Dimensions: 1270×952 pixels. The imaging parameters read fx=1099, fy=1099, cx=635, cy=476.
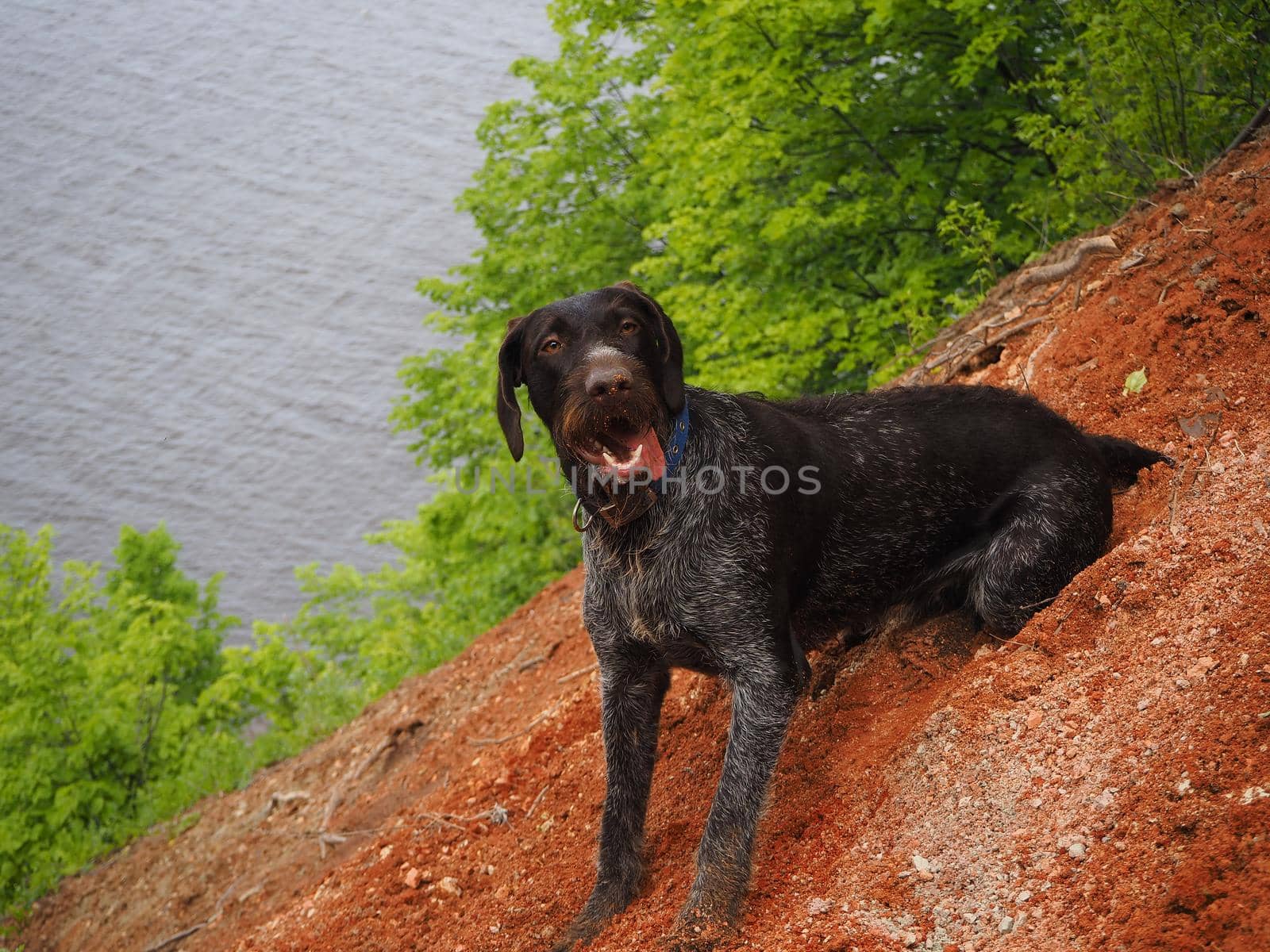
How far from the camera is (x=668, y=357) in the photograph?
4414mm

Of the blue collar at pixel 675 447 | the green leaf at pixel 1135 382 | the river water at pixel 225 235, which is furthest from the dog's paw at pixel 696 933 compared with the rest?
the river water at pixel 225 235

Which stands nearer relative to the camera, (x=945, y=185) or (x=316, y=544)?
(x=945, y=185)

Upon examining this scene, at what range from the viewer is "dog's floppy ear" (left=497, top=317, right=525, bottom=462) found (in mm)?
4477

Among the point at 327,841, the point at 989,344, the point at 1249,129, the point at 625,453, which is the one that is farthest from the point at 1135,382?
the point at 327,841

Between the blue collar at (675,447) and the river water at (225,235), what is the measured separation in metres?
28.4

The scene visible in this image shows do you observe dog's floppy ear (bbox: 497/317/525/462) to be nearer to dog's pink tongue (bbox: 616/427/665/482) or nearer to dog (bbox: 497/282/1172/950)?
dog (bbox: 497/282/1172/950)

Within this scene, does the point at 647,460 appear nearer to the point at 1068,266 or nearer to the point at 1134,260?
the point at 1134,260

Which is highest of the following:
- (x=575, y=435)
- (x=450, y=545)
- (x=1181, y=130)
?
(x=1181, y=130)

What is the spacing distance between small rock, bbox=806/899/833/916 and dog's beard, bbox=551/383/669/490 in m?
1.66

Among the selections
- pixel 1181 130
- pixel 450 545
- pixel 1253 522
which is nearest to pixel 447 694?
pixel 1253 522

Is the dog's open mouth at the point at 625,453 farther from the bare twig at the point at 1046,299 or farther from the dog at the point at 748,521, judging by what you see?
the bare twig at the point at 1046,299

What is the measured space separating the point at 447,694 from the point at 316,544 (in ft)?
76.1

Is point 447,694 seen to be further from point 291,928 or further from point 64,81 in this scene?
point 64,81

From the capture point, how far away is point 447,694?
8773 mm
